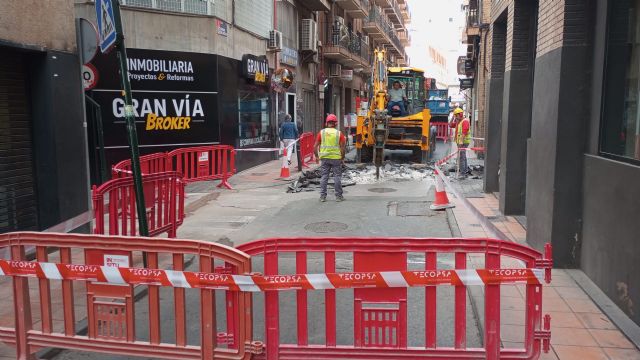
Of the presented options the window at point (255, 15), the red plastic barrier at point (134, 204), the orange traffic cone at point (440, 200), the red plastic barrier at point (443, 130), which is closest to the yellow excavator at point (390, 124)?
the window at point (255, 15)

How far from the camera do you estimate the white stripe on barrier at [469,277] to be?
368 cm

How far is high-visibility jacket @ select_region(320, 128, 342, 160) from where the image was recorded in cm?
1188

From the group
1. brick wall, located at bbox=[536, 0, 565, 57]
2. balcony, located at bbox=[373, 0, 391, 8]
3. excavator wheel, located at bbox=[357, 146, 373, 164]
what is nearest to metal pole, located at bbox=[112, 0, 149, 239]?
brick wall, located at bbox=[536, 0, 565, 57]

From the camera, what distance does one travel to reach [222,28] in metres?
15.8

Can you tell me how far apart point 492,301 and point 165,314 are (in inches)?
122

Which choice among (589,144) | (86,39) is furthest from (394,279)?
(86,39)

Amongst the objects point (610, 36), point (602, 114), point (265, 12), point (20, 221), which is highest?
point (265, 12)

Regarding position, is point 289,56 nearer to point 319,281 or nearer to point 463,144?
point 463,144

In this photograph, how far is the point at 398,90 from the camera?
2056 cm

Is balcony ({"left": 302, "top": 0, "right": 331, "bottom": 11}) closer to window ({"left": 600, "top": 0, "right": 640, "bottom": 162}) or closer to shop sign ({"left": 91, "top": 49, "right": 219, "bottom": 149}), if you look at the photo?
shop sign ({"left": 91, "top": 49, "right": 219, "bottom": 149})

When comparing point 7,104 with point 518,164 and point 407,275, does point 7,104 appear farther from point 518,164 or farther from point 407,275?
point 518,164

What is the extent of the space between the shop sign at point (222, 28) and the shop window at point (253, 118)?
6.91 feet

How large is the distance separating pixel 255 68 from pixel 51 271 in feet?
49.2

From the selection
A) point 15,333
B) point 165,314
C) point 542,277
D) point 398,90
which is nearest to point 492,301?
point 542,277
